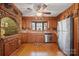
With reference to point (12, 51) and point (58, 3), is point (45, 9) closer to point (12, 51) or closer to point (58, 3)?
point (58, 3)

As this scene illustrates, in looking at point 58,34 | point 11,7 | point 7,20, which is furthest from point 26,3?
point 58,34

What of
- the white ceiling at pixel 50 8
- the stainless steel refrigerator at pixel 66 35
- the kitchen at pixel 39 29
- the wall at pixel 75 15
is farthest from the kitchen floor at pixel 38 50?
the white ceiling at pixel 50 8

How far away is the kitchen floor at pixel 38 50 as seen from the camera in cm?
208

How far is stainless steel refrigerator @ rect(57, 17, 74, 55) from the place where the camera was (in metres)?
2.11

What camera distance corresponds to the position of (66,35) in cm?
220

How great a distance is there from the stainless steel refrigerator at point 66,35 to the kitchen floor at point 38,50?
0.11 meters

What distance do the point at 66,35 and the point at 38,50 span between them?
0.54m

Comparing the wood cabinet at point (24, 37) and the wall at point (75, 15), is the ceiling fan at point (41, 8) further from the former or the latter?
the wood cabinet at point (24, 37)

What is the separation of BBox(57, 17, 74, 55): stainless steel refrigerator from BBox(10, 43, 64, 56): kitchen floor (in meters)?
0.11

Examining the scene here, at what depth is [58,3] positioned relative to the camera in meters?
2.05

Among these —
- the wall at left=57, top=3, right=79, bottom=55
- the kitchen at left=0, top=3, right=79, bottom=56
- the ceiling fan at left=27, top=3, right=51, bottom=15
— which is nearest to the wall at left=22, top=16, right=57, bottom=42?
the kitchen at left=0, top=3, right=79, bottom=56

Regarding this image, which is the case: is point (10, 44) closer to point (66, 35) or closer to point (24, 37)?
point (24, 37)

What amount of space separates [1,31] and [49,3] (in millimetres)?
872

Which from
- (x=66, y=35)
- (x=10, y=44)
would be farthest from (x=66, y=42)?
(x=10, y=44)
